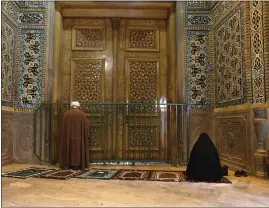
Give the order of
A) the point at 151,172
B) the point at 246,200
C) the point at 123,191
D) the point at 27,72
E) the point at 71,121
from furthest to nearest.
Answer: the point at 27,72 < the point at 71,121 < the point at 151,172 < the point at 123,191 < the point at 246,200

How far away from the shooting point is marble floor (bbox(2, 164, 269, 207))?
8.44ft

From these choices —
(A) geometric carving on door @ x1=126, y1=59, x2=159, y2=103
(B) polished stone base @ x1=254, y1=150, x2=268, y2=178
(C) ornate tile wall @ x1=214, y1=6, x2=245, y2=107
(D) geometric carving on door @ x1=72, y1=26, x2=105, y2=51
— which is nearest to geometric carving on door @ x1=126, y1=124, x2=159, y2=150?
(A) geometric carving on door @ x1=126, y1=59, x2=159, y2=103

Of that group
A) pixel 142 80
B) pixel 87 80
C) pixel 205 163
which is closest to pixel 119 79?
pixel 142 80

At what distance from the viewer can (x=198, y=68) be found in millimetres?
5254

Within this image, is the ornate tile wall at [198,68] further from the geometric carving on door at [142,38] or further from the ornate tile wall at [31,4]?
the ornate tile wall at [31,4]

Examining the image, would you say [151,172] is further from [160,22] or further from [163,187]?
[160,22]

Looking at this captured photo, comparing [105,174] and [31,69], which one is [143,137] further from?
[31,69]

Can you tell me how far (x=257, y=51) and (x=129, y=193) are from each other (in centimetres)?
286

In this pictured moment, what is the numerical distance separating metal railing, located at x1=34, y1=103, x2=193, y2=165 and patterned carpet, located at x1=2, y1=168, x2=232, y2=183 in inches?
31.1

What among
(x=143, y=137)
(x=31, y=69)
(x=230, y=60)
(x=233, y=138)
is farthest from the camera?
(x=143, y=137)

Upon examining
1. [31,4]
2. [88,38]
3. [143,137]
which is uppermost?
[31,4]

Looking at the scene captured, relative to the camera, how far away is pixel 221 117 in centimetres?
479

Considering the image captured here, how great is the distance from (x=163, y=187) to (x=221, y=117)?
2156mm

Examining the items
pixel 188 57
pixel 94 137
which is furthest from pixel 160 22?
pixel 94 137
